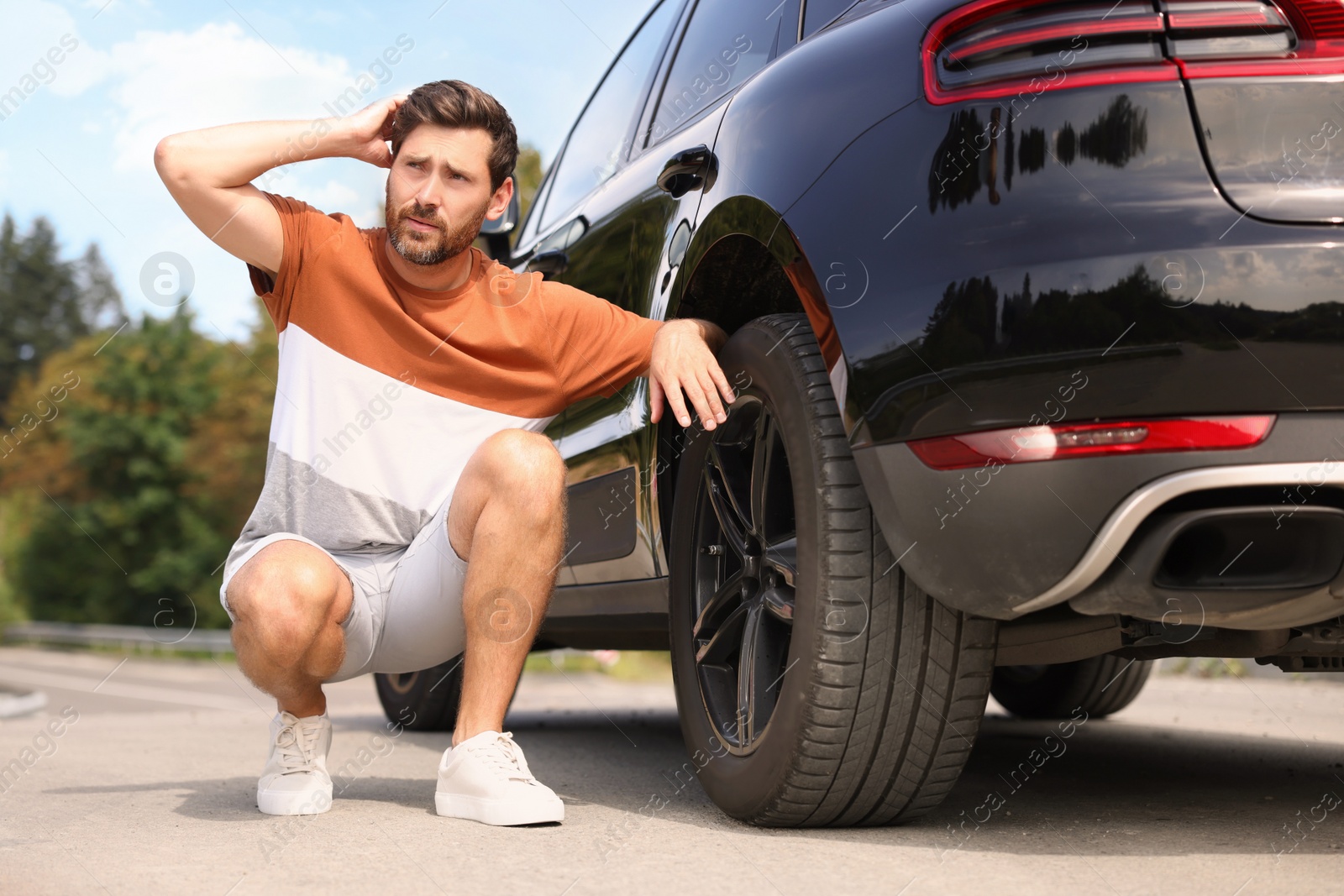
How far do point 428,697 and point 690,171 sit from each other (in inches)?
100

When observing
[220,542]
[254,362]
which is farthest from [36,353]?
[254,362]

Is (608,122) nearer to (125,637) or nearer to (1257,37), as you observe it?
(1257,37)

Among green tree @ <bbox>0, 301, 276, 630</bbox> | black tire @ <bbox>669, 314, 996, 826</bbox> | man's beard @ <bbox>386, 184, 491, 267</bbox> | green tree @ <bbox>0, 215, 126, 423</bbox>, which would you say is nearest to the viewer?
black tire @ <bbox>669, 314, 996, 826</bbox>

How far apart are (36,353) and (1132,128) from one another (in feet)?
302

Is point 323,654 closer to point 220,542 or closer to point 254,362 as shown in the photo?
point 254,362

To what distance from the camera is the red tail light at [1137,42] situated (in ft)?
6.21

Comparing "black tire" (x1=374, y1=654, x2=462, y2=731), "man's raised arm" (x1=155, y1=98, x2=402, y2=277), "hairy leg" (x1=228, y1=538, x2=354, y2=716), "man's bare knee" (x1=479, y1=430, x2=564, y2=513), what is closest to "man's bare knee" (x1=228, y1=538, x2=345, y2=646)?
"hairy leg" (x1=228, y1=538, x2=354, y2=716)

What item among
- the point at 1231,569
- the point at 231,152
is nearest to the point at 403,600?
the point at 231,152

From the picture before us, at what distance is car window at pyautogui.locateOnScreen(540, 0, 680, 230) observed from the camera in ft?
12.7

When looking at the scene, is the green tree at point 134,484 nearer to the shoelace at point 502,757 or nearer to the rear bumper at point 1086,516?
the shoelace at point 502,757

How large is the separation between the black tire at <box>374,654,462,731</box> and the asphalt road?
0.20m

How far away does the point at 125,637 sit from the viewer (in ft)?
90.5

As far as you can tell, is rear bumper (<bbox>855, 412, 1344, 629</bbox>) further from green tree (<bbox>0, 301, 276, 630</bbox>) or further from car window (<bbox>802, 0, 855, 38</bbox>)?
green tree (<bbox>0, 301, 276, 630</bbox>)

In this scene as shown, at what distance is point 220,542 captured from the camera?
48500mm
